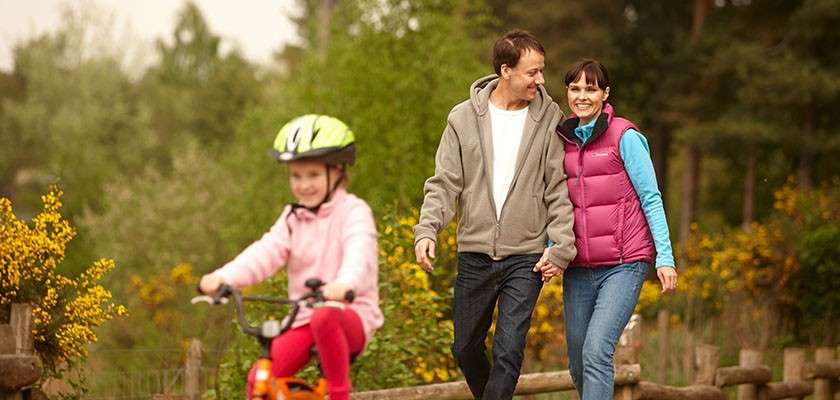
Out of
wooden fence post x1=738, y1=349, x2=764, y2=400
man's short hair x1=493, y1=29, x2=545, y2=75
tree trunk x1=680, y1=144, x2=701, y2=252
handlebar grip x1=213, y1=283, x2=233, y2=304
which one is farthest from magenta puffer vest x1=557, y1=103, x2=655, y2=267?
tree trunk x1=680, y1=144, x2=701, y2=252

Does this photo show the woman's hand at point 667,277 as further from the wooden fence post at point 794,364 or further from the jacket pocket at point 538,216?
the wooden fence post at point 794,364

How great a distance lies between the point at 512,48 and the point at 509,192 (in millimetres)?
633

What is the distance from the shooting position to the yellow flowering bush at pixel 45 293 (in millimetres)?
7551

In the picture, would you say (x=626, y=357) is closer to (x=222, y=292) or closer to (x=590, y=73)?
(x=590, y=73)

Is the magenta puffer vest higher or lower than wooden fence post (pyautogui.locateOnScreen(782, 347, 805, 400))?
higher

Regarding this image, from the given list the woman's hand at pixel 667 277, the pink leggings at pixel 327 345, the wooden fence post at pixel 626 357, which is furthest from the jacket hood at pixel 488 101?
the wooden fence post at pixel 626 357

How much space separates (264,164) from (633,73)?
414 inches

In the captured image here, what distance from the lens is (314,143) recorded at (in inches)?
190

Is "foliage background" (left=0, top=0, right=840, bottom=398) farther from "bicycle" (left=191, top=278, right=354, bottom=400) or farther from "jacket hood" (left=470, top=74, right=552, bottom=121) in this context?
"bicycle" (left=191, top=278, right=354, bottom=400)

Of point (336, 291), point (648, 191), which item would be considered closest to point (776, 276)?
point (648, 191)

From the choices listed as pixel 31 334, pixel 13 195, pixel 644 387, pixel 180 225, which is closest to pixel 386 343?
pixel 644 387

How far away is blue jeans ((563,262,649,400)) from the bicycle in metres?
1.75

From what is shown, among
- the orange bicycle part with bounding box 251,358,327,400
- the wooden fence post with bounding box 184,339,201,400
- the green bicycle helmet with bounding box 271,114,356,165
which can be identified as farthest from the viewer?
the wooden fence post with bounding box 184,339,201,400

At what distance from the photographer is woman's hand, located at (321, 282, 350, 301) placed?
4.58m
